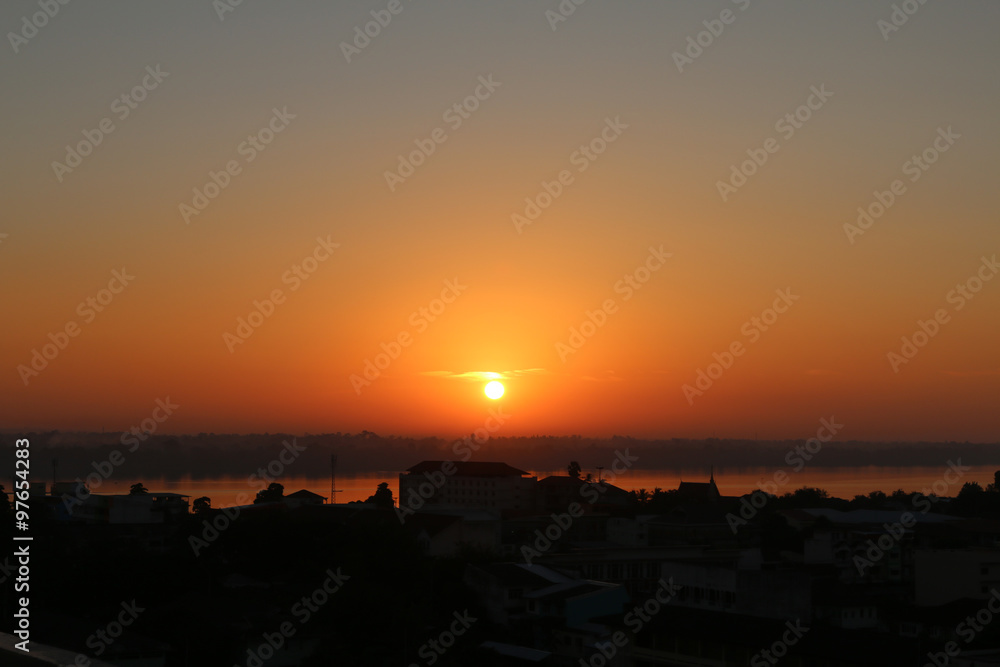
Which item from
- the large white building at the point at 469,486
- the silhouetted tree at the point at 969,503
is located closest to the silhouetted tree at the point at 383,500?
the large white building at the point at 469,486

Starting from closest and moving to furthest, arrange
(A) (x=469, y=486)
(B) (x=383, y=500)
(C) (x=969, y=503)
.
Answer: (B) (x=383, y=500) < (C) (x=969, y=503) < (A) (x=469, y=486)

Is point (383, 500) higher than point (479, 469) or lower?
lower

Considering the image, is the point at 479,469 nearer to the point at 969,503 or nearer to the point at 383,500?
the point at 383,500

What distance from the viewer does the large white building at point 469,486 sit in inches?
1211

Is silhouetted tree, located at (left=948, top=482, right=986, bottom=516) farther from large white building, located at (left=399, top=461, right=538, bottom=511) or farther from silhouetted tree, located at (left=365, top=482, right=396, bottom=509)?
silhouetted tree, located at (left=365, top=482, right=396, bottom=509)

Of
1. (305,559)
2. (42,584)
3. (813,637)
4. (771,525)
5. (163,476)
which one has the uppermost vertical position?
(163,476)

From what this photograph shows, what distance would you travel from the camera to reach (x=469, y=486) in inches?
1252

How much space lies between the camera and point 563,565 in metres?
15.7

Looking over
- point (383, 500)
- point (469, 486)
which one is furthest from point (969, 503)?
Result: point (383, 500)

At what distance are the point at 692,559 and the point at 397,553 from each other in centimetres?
623

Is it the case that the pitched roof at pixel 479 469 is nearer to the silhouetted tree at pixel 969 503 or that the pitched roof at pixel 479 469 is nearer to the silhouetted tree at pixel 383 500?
the silhouetted tree at pixel 383 500

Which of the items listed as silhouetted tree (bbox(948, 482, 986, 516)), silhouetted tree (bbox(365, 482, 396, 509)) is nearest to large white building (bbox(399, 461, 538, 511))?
silhouetted tree (bbox(365, 482, 396, 509))

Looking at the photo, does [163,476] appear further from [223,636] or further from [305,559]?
[223,636]

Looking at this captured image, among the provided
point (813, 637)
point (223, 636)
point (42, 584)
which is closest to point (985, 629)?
point (813, 637)
